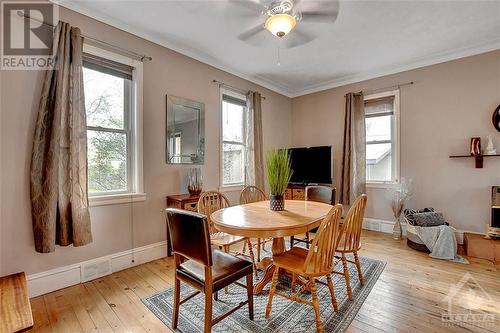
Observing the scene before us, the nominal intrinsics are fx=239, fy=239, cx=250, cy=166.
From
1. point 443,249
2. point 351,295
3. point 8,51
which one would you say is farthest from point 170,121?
point 443,249

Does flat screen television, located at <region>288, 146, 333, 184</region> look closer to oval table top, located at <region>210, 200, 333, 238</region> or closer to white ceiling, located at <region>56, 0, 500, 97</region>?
white ceiling, located at <region>56, 0, 500, 97</region>

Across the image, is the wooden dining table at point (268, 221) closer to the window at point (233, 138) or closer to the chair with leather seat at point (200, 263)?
the chair with leather seat at point (200, 263)

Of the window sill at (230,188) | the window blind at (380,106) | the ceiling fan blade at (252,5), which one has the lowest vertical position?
the window sill at (230,188)

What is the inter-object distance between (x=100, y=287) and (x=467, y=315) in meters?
3.12

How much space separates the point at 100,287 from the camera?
228 centimetres

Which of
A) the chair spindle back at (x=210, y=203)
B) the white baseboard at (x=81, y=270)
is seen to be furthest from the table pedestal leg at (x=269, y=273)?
the white baseboard at (x=81, y=270)

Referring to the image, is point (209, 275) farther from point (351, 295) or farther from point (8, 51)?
point (8, 51)

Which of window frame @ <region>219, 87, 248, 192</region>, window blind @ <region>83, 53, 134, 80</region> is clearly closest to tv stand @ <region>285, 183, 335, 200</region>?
window frame @ <region>219, 87, 248, 192</region>

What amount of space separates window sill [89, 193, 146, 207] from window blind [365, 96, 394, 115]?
12.7 feet

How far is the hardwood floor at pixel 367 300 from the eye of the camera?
1.73 metres

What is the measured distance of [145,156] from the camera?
9.40 ft

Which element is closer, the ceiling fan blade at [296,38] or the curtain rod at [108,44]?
the curtain rod at [108,44]

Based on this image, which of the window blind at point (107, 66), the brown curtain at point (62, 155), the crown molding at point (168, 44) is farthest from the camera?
the window blind at point (107, 66)

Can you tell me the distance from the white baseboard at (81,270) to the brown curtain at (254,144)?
180cm
